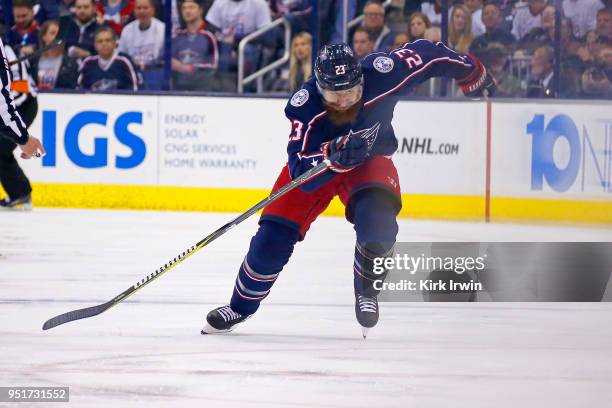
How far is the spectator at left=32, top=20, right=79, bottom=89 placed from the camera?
8906 mm

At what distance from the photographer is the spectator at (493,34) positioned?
8320 mm

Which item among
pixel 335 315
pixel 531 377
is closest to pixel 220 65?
pixel 335 315

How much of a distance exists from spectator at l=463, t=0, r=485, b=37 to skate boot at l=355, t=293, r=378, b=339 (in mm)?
4472

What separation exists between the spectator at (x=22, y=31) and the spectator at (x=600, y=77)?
399cm

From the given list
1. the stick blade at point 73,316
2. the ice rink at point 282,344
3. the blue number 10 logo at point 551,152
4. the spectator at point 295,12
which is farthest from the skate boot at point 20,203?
the stick blade at point 73,316

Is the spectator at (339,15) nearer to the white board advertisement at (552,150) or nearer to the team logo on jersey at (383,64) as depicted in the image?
the white board advertisement at (552,150)

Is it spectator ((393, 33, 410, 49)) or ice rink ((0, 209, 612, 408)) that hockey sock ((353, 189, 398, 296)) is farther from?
spectator ((393, 33, 410, 49))

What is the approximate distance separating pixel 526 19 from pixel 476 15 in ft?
1.14

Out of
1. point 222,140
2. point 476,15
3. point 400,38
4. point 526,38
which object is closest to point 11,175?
point 222,140

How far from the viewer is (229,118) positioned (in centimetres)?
862

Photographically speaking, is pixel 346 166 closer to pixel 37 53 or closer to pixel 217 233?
pixel 217 233

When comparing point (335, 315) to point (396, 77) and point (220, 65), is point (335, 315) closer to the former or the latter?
point (396, 77)

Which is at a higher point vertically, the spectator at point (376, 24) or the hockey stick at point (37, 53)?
the spectator at point (376, 24)

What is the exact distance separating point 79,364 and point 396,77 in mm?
1467
